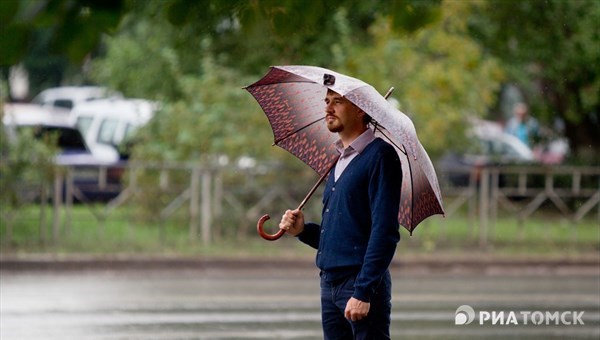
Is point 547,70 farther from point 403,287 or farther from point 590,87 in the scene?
point 403,287

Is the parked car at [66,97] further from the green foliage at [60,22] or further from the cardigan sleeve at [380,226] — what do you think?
the green foliage at [60,22]

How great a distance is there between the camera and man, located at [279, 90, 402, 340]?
580cm

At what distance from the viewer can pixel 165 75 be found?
22.0 metres

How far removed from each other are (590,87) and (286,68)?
1509 centimetres

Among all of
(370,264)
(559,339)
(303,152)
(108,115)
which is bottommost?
(559,339)

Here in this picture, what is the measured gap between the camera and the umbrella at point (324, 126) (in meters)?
6.00

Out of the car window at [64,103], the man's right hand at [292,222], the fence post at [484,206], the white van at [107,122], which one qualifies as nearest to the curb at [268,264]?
the fence post at [484,206]

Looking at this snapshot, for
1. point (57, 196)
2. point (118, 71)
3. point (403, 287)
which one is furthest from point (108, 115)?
point (403, 287)

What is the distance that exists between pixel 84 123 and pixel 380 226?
76.0 ft

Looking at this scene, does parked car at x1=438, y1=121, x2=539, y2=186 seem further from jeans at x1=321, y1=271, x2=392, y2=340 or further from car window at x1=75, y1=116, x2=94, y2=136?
jeans at x1=321, y1=271, x2=392, y2=340

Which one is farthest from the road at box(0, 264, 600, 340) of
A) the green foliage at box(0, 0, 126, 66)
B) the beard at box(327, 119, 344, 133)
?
the green foliage at box(0, 0, 126, 66)

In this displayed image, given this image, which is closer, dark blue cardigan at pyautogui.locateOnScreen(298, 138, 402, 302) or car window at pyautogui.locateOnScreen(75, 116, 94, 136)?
dark blue cardigan at pyautogui.locateOnScreen(298, 138, 402, 302)

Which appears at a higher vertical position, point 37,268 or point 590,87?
point 590,87

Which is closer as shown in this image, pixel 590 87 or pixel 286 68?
pixel 286 68
